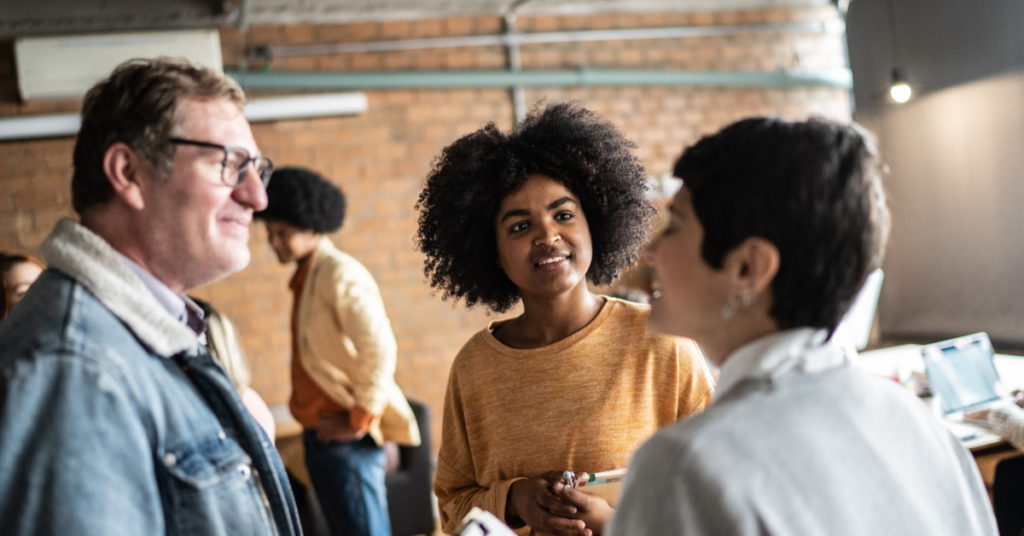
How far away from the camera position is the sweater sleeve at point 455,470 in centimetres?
161

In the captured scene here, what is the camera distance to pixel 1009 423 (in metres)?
2.73

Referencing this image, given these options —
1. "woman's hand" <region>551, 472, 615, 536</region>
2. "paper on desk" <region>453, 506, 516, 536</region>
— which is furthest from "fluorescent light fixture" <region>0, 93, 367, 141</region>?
"paper on desk" <region>453, 506, 516, 536</region>

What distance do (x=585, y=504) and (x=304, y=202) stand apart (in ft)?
7.83

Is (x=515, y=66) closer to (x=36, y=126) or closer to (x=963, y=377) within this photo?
(x=36, y=126)

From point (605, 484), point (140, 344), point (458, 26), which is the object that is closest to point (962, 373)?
point (605, 484)

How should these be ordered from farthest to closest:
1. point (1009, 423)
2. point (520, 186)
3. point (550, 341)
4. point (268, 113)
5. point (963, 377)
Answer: point (268, 113) → point (963, 377) → point (1009, 423) → point (520, 186) → point (550, 341)

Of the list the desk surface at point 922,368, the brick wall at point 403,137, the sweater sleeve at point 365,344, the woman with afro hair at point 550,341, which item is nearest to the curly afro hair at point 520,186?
the woman with afro hair at point 550,341

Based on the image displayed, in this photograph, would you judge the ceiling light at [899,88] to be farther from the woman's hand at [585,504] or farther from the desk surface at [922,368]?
the woman's hand at [585,504]

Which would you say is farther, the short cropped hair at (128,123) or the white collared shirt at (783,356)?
the short cropped hair at (128,123)

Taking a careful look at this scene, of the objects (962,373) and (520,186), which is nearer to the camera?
(520,186)

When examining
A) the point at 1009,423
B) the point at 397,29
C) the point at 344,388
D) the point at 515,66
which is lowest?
the point at 1009,423

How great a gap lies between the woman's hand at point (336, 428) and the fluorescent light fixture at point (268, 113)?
2506 mm

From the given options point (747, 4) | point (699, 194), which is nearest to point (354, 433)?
point (699, 194)

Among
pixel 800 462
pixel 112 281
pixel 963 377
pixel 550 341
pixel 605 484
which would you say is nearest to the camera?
pixel 800 462
